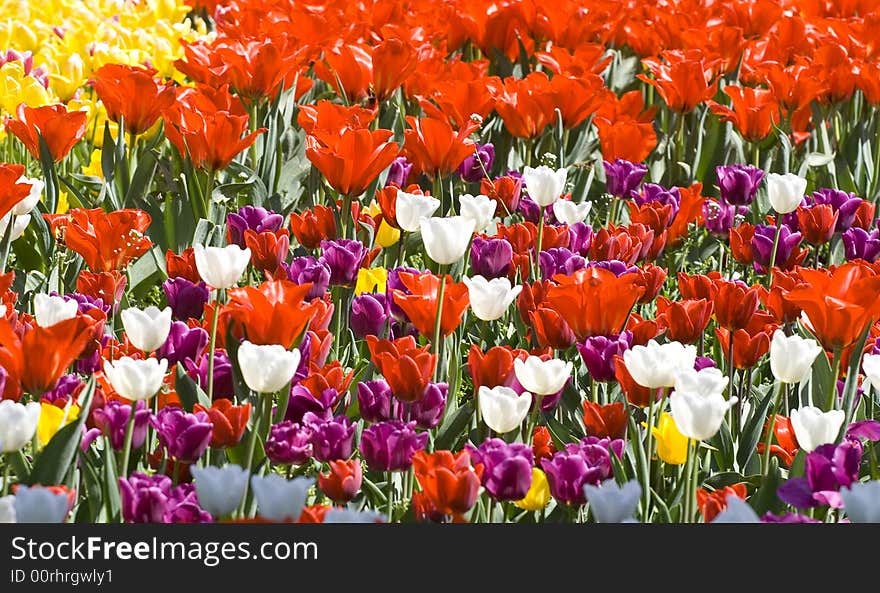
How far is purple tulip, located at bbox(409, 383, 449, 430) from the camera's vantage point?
2.21m

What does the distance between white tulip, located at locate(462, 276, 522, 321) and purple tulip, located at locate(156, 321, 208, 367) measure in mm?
492

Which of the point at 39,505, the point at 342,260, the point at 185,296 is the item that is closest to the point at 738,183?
the point at 342,260

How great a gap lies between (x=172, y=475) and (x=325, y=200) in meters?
1.94

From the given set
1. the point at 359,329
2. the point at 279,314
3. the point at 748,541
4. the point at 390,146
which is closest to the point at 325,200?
the point at 390,146

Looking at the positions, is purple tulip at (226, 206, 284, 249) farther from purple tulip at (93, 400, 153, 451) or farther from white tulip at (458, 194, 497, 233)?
purple tulip at (93, 400, 153, 451)

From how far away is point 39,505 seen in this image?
1.64m

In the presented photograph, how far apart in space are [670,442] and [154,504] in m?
0.87

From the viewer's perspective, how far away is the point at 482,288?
7.92 feet

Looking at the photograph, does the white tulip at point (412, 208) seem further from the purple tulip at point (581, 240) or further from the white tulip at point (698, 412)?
the white tulip at point (698, 412)

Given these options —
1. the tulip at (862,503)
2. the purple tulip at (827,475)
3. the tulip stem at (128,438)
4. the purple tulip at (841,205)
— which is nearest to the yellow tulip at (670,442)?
the purple tulip at (827,475)

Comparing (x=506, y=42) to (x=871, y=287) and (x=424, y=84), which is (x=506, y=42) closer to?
(x=424, y=84)

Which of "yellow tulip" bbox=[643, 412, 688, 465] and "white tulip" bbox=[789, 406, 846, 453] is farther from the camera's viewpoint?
"yellow tulip" bbox=[643, 412, 688, 465]

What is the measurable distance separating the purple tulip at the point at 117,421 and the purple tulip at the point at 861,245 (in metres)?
1.93

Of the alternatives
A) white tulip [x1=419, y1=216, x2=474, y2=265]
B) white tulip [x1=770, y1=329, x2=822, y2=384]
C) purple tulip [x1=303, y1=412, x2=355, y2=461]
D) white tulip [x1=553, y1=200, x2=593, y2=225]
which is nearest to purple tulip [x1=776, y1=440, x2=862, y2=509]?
white tulip [x1=770, y1=329, x2=822, y2=384]
